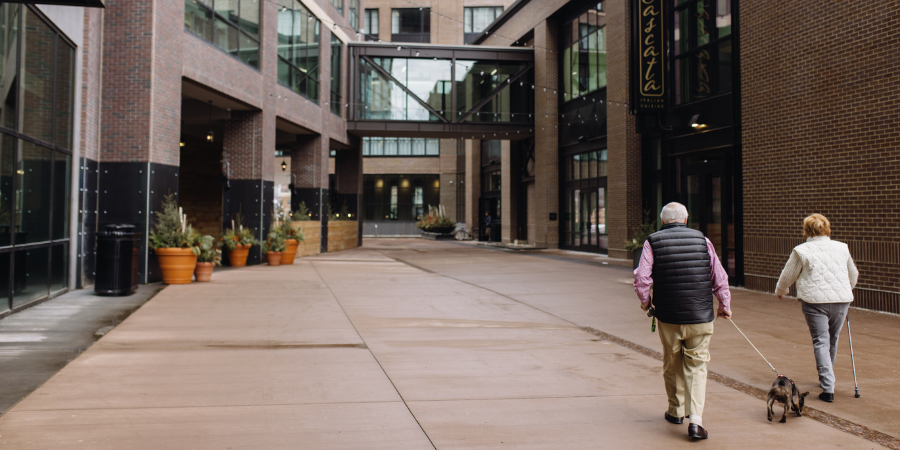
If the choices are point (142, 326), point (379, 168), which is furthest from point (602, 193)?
point (379, 168)

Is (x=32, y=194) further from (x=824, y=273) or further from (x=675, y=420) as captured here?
(x=824, y=273)

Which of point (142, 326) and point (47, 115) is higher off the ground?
point (47, 115)

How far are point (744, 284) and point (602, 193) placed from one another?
471 inches

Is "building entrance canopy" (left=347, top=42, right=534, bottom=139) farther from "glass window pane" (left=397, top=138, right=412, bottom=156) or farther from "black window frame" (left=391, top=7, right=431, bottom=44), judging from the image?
"glass window pane" (left=397, top=138, right=412, bottom=156)

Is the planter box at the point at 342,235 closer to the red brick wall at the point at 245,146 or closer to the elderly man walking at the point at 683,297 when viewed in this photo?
the red brick wall at the point at 245,146

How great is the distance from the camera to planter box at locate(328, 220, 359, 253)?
29484 millimetres

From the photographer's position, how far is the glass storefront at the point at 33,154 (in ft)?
33.0

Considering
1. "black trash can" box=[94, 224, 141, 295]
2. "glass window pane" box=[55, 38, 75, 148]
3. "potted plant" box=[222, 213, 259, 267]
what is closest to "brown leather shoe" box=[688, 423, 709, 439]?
"black trash can" box=[94, 224, 141, 295]

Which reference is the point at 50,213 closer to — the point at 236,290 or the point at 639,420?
the point at 236,290

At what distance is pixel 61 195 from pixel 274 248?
8795 mm

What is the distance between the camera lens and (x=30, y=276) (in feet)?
36.6

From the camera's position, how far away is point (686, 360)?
5.06 m

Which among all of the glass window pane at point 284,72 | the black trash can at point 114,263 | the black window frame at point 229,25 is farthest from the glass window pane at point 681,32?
the black trash can at point 114,263

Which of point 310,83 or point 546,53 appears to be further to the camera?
point 546,53
